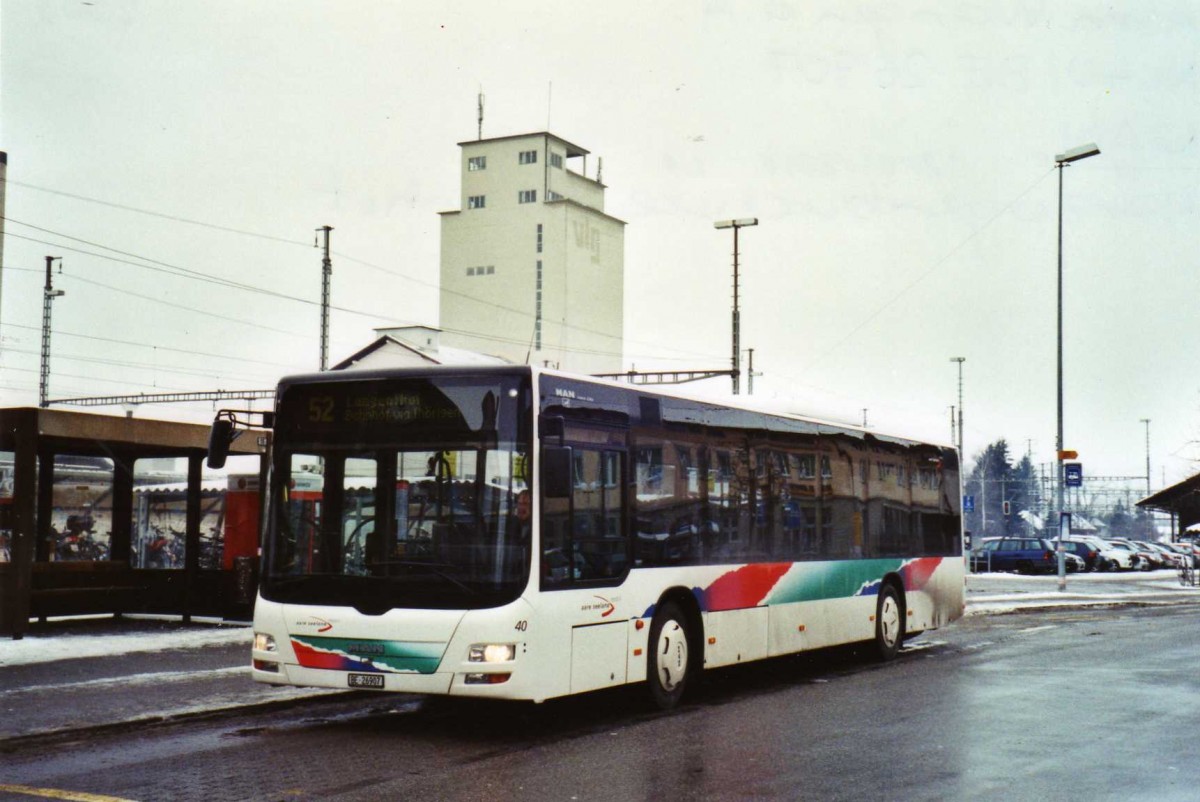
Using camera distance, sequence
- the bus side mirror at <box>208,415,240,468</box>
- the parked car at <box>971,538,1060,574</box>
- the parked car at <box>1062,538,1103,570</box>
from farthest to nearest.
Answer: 1. the parked car at <box>1062,538,1103,570</box>
2. the parked car at <box>971,538,1060,574</box>
3. the bus side mirror at <box>208,415,240,468</box>

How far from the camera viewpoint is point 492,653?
10102 mm

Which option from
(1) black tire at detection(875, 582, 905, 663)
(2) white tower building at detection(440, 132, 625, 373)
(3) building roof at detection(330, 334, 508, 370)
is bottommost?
(1) black tire at detection(875, 582, 905, 663)

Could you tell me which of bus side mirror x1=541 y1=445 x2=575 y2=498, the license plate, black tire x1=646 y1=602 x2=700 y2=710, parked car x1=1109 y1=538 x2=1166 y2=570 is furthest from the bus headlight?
parked car x1=1109 y1=538 x2=1166 y2=570

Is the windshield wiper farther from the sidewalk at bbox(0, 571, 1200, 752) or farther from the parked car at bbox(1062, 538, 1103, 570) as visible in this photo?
the parked car at bbox(1062, 538, 1103, 570)

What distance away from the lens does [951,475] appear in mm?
19594

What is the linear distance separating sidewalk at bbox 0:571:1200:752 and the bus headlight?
283cm

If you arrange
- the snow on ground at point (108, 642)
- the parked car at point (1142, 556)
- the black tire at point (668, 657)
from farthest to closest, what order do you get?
1. the parked car at point (1142, 556)
2. the snow on ground at point (108, 642)
3. the black tire at point (668, 657)

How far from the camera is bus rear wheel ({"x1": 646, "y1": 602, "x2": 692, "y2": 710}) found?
12.0 metres

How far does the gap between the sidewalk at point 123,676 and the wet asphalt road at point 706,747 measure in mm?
425

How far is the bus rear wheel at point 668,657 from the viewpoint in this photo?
1198 cm

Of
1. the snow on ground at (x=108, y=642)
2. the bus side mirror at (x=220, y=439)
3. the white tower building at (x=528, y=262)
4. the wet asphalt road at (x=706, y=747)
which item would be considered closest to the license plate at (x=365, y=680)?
the wet asphalt road at (x=706, y=747)

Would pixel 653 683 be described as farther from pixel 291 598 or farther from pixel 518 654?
pixel 291 598

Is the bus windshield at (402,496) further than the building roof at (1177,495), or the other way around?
the building roof at (1177,495)

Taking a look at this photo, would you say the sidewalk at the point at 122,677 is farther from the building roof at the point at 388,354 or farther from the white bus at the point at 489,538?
the building roof at the point at 388,354
